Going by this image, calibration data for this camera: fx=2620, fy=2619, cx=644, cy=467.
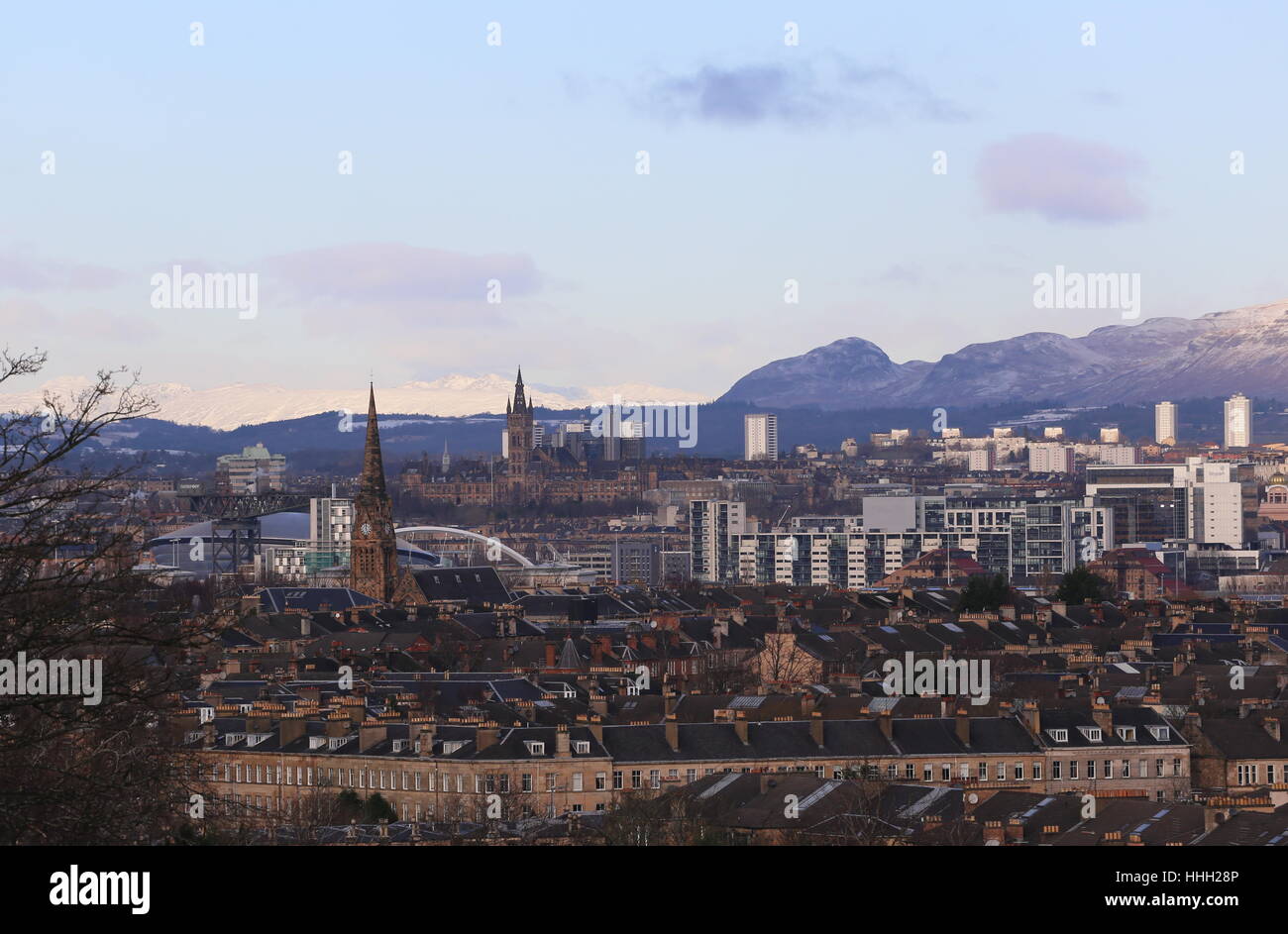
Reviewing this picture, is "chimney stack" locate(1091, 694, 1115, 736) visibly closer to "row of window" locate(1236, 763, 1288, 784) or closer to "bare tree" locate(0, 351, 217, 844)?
"row of window" locate(1236, 763, 1288, 784)

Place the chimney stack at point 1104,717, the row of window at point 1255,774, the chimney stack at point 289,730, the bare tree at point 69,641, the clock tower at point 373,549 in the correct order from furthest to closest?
the clock tower at point 373,549
the chimney stack at point 289,730
the chimney stack at point 1104,717
the row of window at point 1255,774
the bare tree at point 69,641

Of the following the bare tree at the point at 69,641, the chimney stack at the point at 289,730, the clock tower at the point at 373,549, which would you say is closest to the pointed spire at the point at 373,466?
the clock tower at the point at 373,549

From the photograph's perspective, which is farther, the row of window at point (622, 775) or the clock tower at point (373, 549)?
the clock tower at point (373, 549)

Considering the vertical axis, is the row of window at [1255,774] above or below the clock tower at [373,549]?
below

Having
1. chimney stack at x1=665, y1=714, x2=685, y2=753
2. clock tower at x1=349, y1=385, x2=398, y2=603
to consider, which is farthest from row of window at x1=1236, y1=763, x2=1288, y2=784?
clock tower at x1=349, y1=385, x2=398, y2=603

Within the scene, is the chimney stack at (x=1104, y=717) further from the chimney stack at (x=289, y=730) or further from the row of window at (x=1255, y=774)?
the chimney stack at (x=289, y=730)

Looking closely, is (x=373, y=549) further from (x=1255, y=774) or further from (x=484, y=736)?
(x=1255, y=774)

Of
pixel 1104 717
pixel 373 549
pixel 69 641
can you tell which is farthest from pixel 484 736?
pixel 373 549

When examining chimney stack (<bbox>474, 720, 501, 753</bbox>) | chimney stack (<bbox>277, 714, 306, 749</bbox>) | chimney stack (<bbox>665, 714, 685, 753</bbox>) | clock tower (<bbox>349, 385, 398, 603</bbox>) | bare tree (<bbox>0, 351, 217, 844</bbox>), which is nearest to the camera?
bare tree (<bbox>0, 351, 217, 844</bbox>)

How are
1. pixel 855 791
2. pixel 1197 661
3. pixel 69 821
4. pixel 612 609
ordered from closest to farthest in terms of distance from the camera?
pixel 69 821
pixel 855 791
pixel 1197 661
pixel 612 609
